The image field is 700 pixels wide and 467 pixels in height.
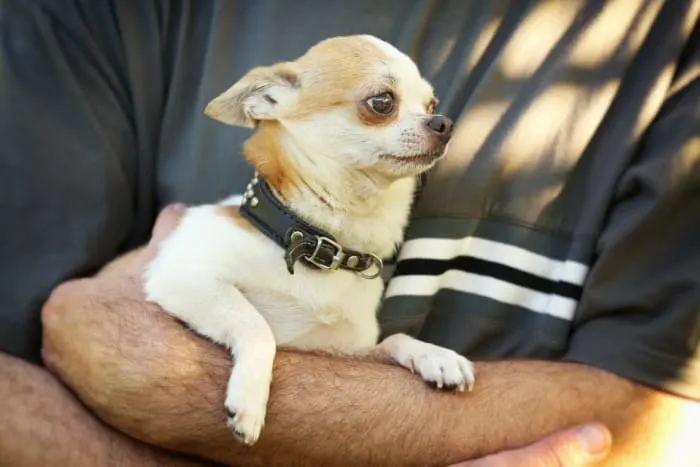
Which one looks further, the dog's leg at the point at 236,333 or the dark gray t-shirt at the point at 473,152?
the dark gray t-shirt at the point at 473,152

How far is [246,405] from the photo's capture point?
3.39 ft

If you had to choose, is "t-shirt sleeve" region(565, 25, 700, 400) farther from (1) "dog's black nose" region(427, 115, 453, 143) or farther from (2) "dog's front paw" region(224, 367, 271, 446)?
(2) "dog's front paw" region(224, 367, 271, 446)

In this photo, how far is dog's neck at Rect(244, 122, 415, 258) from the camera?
3.84ft

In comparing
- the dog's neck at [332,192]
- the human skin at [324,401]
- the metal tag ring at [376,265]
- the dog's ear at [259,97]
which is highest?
the dog's ear at [259,97]

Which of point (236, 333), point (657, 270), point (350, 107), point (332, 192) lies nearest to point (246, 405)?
point (236, 333)

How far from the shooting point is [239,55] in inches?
49.4

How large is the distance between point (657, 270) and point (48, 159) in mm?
861

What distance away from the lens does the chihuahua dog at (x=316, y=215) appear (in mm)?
1134

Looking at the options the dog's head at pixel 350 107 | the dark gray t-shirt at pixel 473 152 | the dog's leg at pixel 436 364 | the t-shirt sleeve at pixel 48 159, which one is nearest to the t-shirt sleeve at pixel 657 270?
the dark gray t-shirt at pixel 473 152

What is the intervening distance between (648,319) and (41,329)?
2.79 feet

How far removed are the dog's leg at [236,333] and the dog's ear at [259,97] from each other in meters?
0.25

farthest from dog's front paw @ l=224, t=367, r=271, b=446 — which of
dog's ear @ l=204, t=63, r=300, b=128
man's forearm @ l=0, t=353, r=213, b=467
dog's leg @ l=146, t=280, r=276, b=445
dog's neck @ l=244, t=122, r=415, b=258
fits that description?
dog's ear @ l=204, t=63, r=300, b=128

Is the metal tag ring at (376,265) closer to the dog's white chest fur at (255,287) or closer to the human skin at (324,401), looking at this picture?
the dog's white chest fur at (255,287)

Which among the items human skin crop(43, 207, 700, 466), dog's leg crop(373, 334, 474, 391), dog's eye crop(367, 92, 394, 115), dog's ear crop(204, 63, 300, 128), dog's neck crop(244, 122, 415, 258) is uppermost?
dog's eye crop(367, 92, 394, 115)
